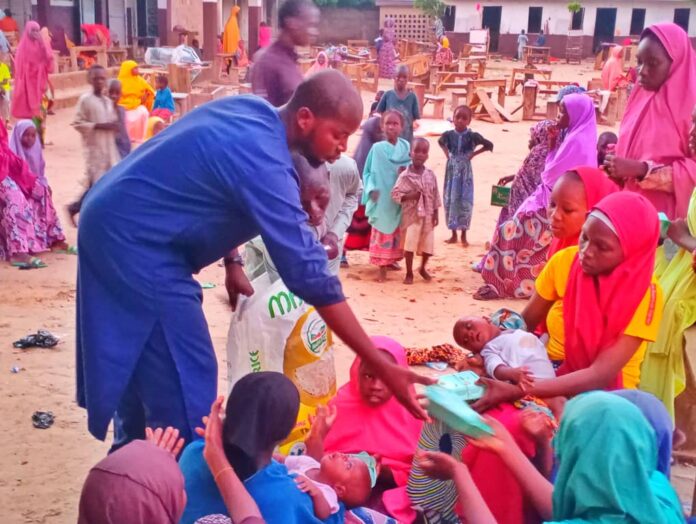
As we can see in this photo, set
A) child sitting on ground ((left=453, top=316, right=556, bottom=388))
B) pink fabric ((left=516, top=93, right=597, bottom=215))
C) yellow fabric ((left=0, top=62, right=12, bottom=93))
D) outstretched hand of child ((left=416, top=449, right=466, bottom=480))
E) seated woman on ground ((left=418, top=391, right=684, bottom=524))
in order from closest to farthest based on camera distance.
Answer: seated woman on ground ((left=418, top=391, right=684, bottom=524)) → outstretched hand of child ((left=416, top=449, right=466, bottom=480)) → child sitting on ground ((left=453, top=316, right=556, bottom=388)) → pink fabric ((left=516, top=93, right=597, bottom=215)) → yellow fabric ((left=0, top=62, right=12, bottom=93))

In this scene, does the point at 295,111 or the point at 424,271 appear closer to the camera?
the point at 295,111

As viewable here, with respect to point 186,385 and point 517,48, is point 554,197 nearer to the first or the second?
point 186,385

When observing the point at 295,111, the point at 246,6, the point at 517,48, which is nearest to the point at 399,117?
the point at 295,111

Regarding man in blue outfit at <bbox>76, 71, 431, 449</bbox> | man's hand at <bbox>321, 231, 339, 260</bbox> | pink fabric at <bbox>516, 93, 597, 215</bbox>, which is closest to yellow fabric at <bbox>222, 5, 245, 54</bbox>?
pink fabric at <bbox>516, 93, 597, 215</bbox>

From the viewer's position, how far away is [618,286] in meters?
3.29

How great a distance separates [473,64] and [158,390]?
101 ft

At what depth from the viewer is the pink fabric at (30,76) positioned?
12.2 m

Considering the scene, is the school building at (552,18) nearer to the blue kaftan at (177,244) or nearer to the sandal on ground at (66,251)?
the sandal on ground at (66,251)

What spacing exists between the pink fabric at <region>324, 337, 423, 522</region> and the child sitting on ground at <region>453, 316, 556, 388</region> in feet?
1.02

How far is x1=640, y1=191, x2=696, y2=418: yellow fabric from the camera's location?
4016mm

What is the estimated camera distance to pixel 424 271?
7941 millimetres

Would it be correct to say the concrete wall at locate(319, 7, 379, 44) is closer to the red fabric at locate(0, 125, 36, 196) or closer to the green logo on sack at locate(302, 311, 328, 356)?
the red fabric at locate(0, 125, 36, 196)

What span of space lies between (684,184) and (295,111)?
283cm

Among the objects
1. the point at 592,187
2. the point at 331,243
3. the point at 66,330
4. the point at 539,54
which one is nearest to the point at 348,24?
the point at 539,54
